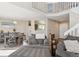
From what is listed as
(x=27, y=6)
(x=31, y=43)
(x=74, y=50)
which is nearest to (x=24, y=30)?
(x=27, y=6)

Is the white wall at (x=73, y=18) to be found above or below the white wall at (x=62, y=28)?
above

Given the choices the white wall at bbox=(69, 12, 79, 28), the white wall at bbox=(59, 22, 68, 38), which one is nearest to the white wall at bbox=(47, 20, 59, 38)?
the white wall at bbox=(59, 22, 68, 38)

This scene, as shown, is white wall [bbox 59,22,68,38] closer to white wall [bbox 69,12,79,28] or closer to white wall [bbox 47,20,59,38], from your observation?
white wall [bbox 47,20,59,38]

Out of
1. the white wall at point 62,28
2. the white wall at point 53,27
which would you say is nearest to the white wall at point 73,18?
the white wall at point 62,28

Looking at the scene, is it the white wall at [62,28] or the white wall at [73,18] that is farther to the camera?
the white wall at [62,28]

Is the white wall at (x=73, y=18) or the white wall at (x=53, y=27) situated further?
the white wall at (x=53, y=27)

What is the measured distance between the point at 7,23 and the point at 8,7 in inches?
144

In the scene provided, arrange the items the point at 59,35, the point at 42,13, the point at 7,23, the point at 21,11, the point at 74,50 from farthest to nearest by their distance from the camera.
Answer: the point at 7,23, the point at 59,35, the point at 42,13, the point at 21,11, the point at 74,50

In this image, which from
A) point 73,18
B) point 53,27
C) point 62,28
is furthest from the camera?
point 62,28

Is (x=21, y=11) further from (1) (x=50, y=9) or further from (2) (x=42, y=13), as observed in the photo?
(1) (x=50, y=9)

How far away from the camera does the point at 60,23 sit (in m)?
10.1

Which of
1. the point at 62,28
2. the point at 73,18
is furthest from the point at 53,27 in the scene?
the point at 73,18

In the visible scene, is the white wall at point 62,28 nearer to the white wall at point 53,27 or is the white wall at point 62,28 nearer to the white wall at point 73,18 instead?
the white wall at point 53,27

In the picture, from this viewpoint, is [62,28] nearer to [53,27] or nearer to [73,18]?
[53,27]
